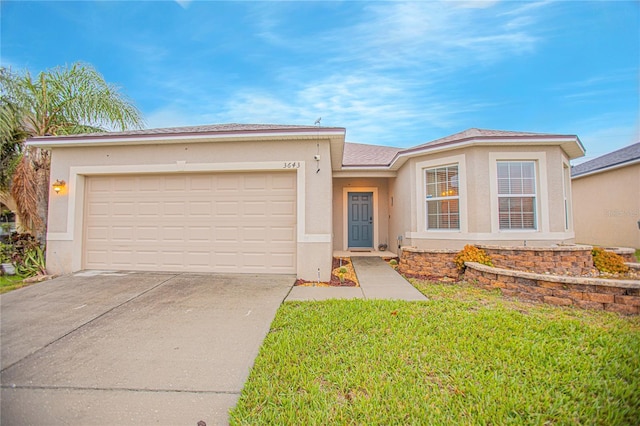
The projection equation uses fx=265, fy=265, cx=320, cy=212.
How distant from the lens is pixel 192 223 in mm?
6457

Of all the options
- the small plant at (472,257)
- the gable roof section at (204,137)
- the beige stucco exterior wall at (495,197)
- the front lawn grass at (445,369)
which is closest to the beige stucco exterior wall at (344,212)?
the beige stucco exterior wall at (495,197)

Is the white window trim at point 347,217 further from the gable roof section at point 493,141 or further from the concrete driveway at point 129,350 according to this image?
the concrete driveway at point 129,350

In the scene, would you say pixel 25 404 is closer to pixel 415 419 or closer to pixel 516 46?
pixel 415 419

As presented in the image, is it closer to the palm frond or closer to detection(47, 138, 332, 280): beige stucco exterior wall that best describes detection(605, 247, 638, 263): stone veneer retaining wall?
detection(47, 138, 332, 280): beige stucco exterior wall

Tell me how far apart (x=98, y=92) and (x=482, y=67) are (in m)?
13.1

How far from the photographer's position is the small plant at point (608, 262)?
603 cm

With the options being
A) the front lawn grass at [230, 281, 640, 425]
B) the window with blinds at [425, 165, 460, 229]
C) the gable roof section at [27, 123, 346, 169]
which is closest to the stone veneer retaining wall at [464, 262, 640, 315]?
the front lawn grass at [230, 281, 640, 425]

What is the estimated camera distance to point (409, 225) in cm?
816

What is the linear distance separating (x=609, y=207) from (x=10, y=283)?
2014 cm

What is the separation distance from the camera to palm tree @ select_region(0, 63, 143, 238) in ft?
23.2

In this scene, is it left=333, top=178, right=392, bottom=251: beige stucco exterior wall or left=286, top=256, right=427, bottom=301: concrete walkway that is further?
left=333, top=178, right=392, bottom=251: beige stucco exterior wall

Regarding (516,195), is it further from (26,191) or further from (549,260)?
(26,191)

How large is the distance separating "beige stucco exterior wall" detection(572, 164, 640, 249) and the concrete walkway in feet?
35.8

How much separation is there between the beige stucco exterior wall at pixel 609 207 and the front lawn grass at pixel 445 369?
1031 cm
